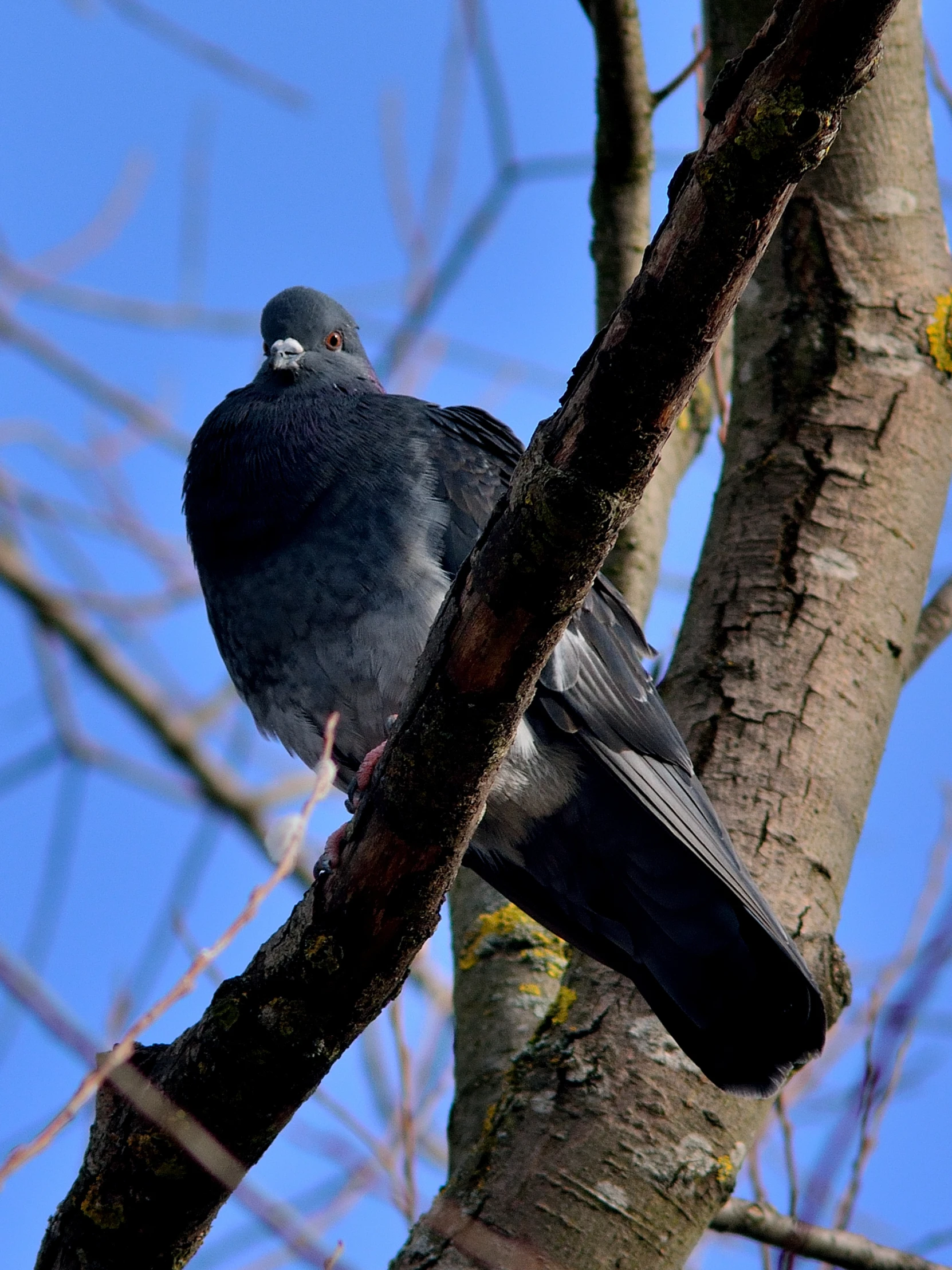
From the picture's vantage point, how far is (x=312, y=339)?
4293 millimetres

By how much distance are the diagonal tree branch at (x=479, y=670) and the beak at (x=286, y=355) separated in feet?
6.87

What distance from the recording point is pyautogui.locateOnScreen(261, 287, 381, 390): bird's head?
162 inches

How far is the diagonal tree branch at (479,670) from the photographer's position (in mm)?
1758

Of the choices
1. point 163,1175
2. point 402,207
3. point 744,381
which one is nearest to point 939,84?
point 744,381

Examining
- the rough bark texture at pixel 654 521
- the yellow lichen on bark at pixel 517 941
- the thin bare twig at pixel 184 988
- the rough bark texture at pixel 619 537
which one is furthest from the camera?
the rough bark texture at pixel 654 521

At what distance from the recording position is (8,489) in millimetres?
5078

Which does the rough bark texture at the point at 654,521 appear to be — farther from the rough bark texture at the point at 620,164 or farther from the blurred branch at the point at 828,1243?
the blurred branch at the point at 828,1243

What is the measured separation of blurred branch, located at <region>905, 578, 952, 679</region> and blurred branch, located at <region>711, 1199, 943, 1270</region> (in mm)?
1686

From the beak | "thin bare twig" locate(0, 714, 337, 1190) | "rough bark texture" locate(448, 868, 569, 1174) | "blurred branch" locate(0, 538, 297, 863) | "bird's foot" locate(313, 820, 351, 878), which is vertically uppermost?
the beak

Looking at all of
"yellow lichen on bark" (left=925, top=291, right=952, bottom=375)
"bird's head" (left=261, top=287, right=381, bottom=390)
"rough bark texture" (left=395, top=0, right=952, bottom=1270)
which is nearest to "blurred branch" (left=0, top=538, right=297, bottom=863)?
"bird's head" (left=261, top=287, right=381, bottom=390)

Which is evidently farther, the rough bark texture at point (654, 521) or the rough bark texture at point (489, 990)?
the rough bark texture at point (654, 521)

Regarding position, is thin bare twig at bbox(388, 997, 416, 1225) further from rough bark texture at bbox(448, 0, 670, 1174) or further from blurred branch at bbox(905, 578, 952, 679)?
blurred branch at bbox(905, 578, 952, 679)

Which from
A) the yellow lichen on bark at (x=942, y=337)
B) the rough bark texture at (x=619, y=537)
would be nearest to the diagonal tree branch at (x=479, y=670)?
the rough bark texture at (x=619, y=537)

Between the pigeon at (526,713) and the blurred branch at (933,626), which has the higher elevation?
the blurred branch at (933,626)
